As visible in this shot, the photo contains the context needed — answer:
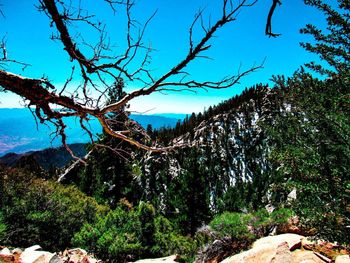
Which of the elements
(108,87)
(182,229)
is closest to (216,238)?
(108,87)

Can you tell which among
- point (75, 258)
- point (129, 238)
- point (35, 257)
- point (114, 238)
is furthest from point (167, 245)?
point (35, 257)

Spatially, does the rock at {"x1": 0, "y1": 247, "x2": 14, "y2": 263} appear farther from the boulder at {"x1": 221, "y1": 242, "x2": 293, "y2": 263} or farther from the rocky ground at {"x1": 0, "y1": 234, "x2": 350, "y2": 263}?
the boulder at {"x1": 221, "y1": 242, "x2": 293, "y2": 263}

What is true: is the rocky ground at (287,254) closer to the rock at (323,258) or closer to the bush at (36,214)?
the rock at (323,258)

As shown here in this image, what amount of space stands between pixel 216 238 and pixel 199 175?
19.6 metres

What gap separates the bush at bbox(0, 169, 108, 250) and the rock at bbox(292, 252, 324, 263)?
12.1 meters

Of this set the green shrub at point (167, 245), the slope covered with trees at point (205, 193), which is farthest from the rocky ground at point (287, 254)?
the green shrub at point (167, 245)

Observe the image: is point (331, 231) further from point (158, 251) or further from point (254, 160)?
point (254, 160)

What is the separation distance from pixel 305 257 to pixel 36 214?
1307 cm

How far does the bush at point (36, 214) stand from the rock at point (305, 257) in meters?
Answer: 12.1

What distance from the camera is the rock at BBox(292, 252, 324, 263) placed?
18.9 ft

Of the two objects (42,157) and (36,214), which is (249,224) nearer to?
(36,214)

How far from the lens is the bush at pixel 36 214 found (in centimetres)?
1351

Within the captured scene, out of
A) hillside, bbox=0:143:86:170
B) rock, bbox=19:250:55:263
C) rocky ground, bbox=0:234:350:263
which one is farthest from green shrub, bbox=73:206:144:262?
rocky ground, bbox=0:234:350:263

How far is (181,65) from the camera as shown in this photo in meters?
2.93
